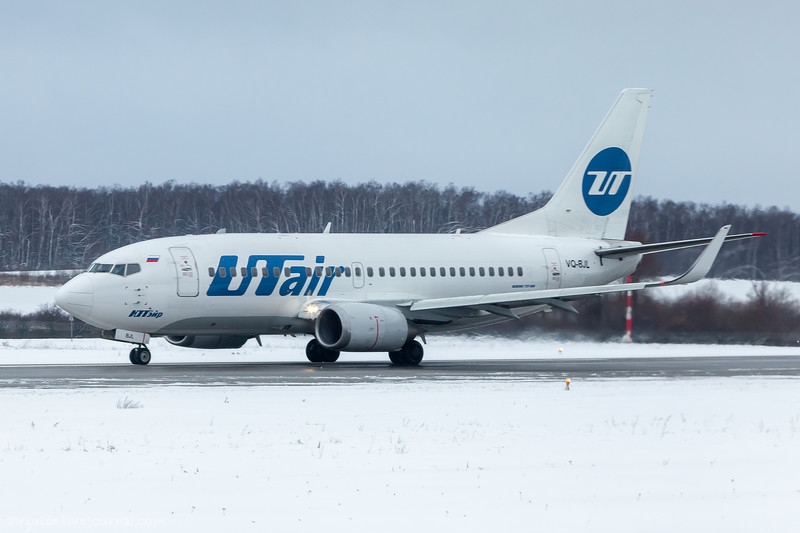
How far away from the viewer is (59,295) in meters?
30.7

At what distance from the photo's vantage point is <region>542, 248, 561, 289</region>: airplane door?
37906 millimetres

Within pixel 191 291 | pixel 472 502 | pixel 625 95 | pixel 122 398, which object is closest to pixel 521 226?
pixel 625 95

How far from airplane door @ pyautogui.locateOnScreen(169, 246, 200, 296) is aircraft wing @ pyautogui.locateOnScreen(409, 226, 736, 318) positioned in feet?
20.2

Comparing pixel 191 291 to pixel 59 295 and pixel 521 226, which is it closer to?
pixel 59 295

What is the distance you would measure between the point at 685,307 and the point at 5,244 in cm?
6103

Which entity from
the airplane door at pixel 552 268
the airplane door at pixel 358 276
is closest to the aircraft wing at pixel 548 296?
the airplane door at pixel 358 276

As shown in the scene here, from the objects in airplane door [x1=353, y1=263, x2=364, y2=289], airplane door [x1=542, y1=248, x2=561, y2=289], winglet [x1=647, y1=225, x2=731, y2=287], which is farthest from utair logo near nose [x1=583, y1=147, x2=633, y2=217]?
airplane door [x1=353, y1=263, x2=364, y2=289]

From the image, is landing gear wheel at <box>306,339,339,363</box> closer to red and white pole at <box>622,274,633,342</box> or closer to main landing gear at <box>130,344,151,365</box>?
main landing gear at <box>130,344,151,365</box>

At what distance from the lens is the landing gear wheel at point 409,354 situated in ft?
111

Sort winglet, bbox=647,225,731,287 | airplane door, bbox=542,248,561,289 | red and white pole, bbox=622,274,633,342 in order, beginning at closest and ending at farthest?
winglet, bbox=647,225,731,287
airplane door, bbox=542,248,561,289
red and white pole, bbox=622,274,633,342

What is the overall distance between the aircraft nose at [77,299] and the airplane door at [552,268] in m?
14.4

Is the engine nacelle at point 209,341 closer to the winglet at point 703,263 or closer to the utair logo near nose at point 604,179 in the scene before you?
the winglet at point 703,263

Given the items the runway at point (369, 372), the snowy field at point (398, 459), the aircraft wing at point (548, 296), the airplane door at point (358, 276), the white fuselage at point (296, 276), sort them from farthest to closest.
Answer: the airplane door at point (358, 276), the aircraft wing at point (548, 296), the white fuselage at point (296, 276), the runway at point (369, 372), the snowy field at point (398, 459)

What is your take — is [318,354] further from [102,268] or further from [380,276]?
[102,268]
